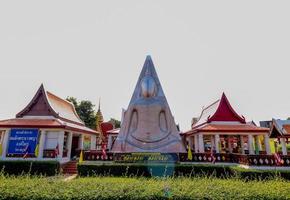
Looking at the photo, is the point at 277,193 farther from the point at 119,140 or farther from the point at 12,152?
the point at 12,152

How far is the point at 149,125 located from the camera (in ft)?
58.3

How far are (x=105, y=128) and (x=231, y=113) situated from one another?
86.1ft

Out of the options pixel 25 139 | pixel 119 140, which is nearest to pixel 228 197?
pixel 119 140

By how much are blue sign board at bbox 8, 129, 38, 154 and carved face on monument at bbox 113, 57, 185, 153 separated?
7.32 m

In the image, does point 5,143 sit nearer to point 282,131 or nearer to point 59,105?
point 59,105

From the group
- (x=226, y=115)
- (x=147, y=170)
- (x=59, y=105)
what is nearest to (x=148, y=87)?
(x=147, y=170)

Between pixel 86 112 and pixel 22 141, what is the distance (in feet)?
100

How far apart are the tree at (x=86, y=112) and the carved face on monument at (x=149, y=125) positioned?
31.5m

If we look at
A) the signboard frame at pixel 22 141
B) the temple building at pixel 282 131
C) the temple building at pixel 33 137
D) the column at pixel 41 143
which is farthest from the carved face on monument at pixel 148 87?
the temple building at pixel 282 131

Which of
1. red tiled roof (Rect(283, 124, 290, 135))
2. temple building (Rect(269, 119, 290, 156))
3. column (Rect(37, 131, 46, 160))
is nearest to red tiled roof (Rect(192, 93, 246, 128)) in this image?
temple building (Rect(269, 119, 290, 156))

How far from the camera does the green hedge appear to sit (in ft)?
47.3

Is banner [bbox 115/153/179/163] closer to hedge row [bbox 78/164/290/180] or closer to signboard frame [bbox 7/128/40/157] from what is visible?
hedge row [bbox 78/164/290/180]

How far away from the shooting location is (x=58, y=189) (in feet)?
16.4

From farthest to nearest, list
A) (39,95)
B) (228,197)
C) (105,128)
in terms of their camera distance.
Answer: (105,128), (39,95), (228,197)
